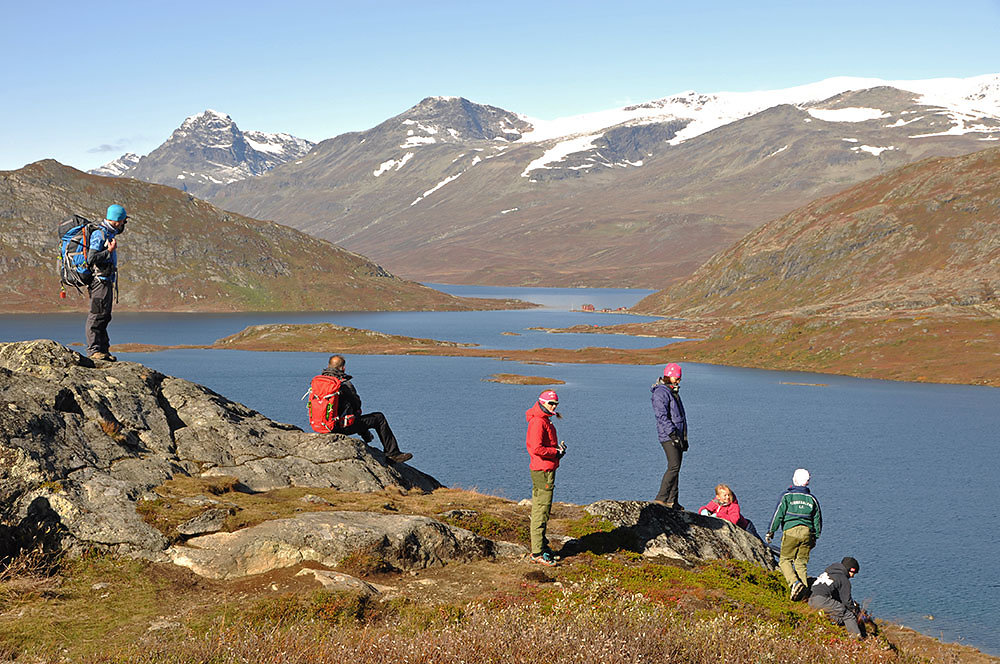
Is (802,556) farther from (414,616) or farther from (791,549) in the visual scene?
(414,616)

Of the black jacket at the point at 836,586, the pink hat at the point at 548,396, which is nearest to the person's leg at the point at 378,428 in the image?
the pink hat at the point at 548,396

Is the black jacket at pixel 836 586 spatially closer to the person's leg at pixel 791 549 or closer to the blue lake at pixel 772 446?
the person's leg at pixel 791 549

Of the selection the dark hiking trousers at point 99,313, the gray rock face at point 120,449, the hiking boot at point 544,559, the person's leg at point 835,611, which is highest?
the dark hiking trousers at point 99,313

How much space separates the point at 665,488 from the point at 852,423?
6742 centimetres

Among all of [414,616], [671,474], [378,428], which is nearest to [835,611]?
[671,474]

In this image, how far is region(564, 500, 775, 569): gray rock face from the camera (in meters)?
18.7

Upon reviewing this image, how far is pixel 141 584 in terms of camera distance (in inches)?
534

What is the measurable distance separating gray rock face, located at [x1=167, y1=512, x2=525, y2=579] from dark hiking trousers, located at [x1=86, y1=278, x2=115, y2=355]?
941cm

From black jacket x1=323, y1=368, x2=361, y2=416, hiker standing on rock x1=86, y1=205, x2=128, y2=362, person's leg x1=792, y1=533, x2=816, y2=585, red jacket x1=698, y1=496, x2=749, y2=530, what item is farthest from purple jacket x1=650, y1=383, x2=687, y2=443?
hiker standing on rock x1=86, y1=205, x2=128, y2=362

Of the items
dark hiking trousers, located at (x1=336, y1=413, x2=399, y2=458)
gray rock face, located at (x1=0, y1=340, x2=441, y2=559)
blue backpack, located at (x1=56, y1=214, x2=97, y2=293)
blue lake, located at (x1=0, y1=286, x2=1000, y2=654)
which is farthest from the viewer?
blue lake, located at (x1=0, y1=286, x2=1000, y2=654)

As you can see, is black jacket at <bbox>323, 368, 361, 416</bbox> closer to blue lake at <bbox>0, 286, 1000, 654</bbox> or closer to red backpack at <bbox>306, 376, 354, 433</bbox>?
red backpack at <bbox>306, 376, 354, 433</bbox>

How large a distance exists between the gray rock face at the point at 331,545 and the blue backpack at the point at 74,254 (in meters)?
10.1

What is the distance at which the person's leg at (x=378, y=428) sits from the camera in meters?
22.2

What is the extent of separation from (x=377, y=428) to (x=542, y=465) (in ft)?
24.5
